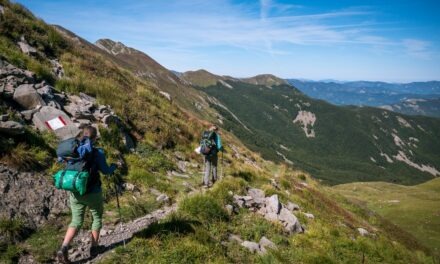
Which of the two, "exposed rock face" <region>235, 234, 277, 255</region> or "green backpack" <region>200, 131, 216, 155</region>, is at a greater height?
"green backpack" <region>200, 131, 216, 155</region>

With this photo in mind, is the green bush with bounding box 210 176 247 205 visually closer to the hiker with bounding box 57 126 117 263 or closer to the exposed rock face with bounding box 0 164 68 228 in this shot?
the exposed rock face with bounding box 0 164 68 228

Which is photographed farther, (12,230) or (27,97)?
(27,97)

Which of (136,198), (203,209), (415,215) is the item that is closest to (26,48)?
(136,198)

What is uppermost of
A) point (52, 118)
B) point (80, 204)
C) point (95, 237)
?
point (52, 118)

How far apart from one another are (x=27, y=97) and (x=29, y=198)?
5504mm

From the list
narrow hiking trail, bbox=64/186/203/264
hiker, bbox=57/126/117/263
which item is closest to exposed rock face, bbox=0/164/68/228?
narrow hiking trail, bbox=64/186/203/264

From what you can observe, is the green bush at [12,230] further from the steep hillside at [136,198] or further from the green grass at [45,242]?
the green grass at [45,242]

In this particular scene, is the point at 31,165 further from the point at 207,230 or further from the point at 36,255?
the point at 207,230

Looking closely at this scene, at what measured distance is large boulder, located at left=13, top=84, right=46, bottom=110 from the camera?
→ 41.2 feet

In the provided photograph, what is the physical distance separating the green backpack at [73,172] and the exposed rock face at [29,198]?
254 cm

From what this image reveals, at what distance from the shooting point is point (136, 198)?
11.5 metres

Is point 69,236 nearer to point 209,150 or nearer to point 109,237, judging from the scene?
point 109,237

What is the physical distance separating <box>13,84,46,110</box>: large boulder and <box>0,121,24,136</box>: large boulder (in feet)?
8.98

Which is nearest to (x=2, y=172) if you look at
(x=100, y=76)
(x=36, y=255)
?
(x=36, y=255)
